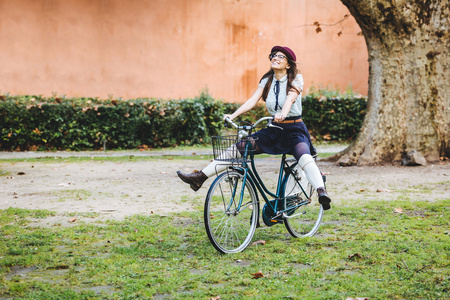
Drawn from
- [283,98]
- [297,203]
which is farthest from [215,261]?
[283,98]

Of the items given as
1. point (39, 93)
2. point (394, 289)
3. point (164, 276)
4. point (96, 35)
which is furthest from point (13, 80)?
point (394, 289)

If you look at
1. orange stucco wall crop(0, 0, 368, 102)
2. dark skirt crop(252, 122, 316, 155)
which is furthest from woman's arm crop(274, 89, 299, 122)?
orange stucco wall crop(0, 0, 368, 102)

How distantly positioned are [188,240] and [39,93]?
1056 centimetres

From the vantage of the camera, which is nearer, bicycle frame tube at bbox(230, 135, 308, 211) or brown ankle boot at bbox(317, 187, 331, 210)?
bicycle frame tube at bbox(230, 135, 308, 211)

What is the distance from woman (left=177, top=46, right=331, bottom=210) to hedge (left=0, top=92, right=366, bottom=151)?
897 centimetres

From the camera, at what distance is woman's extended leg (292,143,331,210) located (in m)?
5.60

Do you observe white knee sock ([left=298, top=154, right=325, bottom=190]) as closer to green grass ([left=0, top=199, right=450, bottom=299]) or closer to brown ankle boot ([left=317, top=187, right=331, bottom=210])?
brown ankle boot ([left=317, top=187, right=331, bottom=210])

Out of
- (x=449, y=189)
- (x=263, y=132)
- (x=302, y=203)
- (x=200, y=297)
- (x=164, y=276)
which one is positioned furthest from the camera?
(x=449, y=189)

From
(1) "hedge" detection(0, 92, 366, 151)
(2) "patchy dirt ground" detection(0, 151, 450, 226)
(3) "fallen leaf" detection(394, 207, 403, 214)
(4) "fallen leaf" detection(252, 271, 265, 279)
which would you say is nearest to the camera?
→ (4) "fallen leaf" detection(252, 271, 265, 279)

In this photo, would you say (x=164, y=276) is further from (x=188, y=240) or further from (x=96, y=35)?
(x=96, y=35)

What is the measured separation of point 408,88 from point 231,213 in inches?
276

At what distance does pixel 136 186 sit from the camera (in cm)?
917

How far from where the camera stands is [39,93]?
50.1 feet

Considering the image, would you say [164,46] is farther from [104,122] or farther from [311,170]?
[311,170]
